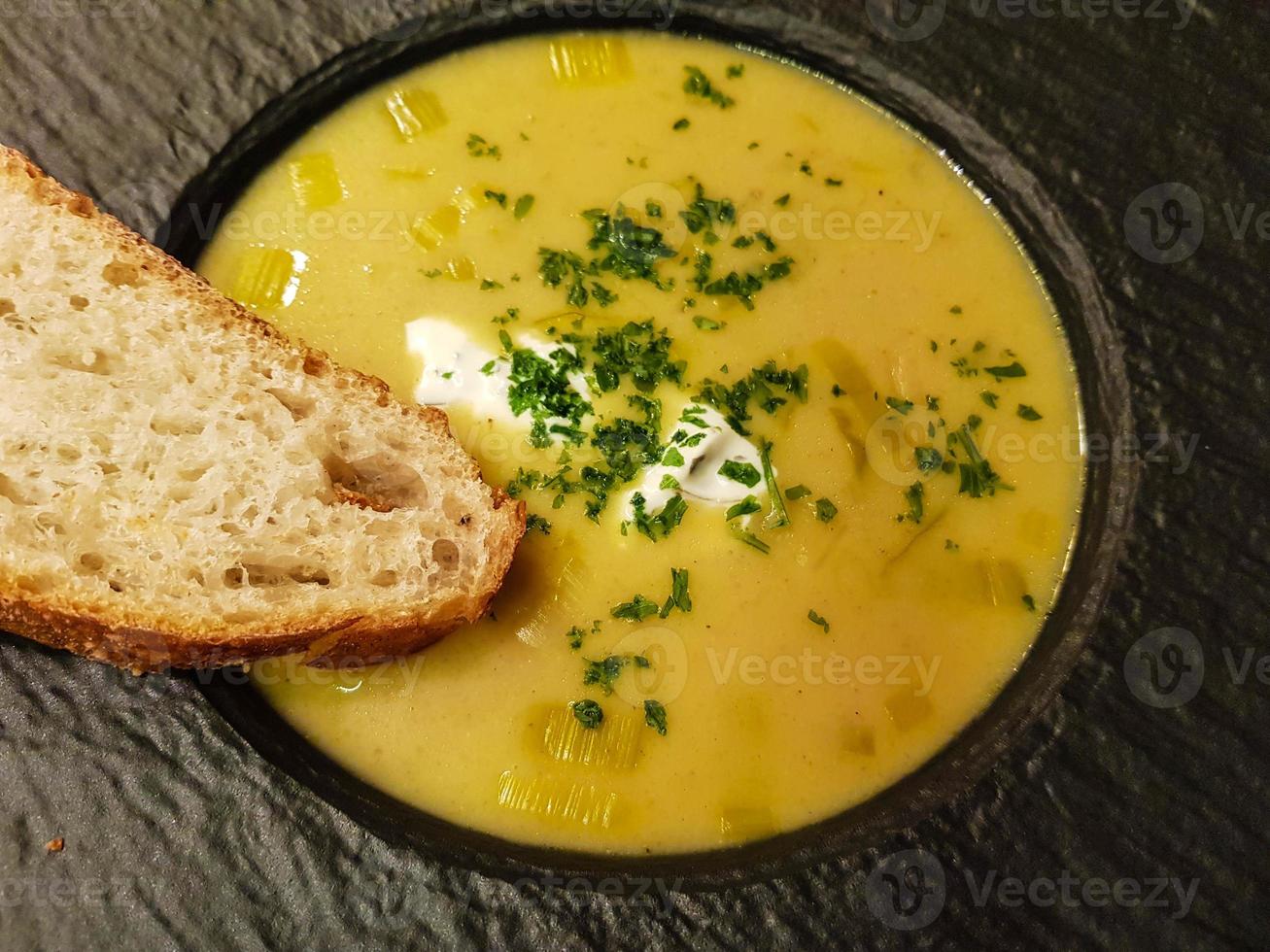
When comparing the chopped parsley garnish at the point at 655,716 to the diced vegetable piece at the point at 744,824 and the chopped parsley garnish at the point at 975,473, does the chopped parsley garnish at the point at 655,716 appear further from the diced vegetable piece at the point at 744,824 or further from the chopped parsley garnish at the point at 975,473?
the chopped parsley garnish at the point at 975,473

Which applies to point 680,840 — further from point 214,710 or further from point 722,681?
point 214,710

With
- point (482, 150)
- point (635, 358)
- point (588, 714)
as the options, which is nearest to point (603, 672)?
point (588, 714)

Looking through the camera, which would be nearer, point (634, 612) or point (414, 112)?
point (634, 612)

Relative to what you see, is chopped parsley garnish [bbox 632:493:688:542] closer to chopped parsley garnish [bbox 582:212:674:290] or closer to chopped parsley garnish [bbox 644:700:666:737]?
chopped parsley garnish [bbox 644:700:666:737]

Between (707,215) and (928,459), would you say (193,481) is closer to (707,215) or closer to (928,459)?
(707,215)

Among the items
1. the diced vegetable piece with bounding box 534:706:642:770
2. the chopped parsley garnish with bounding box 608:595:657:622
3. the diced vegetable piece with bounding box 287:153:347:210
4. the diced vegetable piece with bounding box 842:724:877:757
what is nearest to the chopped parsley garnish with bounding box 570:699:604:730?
the diced vegetable piece with bounding box 534:706:642:770

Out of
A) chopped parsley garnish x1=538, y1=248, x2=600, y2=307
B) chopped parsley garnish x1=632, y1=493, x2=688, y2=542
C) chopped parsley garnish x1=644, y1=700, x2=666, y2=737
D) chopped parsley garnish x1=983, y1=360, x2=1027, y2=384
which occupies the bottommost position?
chopped parsley garnish x1=644, y1=700, x2=666, y2=737

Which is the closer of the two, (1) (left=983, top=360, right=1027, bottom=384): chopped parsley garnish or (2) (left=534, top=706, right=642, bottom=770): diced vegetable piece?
(2) (left=534, top=706, right=642, bottom=770): diced vegetable piece
